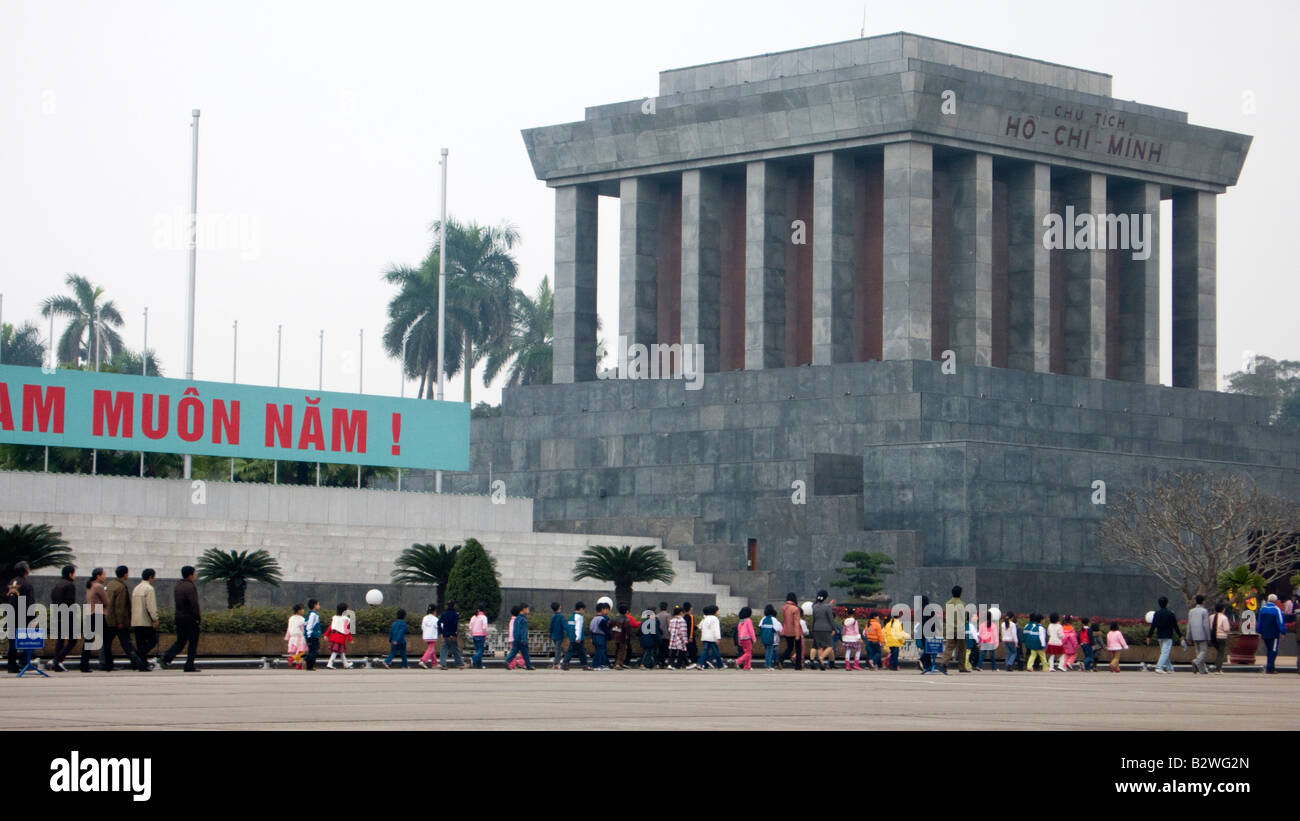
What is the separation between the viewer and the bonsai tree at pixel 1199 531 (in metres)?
48.5

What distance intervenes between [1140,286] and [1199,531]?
19.2 meters

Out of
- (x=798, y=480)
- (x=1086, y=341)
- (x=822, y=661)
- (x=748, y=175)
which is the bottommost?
(x=822, y=661)

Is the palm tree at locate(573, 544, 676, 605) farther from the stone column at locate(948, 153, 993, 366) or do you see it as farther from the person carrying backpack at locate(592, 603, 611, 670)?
the stone column at locate(948, 153, 993, 366)

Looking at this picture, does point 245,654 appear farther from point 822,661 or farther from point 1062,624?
point 1062,624

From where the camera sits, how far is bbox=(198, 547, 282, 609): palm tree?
133 feet

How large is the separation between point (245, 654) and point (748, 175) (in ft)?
102

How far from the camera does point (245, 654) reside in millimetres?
35781

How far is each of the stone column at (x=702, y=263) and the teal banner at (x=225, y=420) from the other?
1085cm

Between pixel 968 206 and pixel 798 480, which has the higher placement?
pixel 968 206

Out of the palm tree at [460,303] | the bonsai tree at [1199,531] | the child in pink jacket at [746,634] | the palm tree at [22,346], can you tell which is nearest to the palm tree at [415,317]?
the palm tree at [460,303]

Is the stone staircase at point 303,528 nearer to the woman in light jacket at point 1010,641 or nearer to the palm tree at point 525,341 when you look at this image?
the woman in light jacket at point 1010,641
